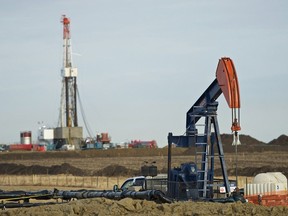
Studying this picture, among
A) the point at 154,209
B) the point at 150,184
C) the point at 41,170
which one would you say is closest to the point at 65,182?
the point at 41,170

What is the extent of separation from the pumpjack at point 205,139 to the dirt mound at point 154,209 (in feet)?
12.2

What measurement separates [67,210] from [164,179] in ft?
23.7

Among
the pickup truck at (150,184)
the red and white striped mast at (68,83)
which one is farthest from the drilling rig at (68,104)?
the pickup truck at (150,184)

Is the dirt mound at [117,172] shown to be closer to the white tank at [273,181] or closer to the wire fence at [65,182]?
the wire fence at [65,182]

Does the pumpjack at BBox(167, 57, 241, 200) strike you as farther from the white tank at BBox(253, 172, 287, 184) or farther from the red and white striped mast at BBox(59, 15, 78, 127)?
the red and white striped mast at BBox(59, 15, 78, 127)

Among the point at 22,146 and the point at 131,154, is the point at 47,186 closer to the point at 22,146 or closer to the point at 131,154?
the point at 131,154

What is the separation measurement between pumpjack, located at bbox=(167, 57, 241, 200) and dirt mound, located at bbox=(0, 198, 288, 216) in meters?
3.73

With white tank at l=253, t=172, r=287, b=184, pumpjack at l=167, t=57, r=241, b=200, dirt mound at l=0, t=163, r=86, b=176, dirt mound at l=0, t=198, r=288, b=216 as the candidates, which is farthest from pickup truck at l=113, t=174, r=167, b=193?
dirt mound at l=0, t=163, r=86, b=176

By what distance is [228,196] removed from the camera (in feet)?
87.1

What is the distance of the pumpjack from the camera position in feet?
87.0

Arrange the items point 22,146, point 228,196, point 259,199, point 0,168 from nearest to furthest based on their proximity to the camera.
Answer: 1. point 259,199
2. point 228,196
3. point 0,168
4. point 22,146

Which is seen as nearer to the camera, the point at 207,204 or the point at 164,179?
the point at 207,204

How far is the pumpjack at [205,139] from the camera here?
26.5m

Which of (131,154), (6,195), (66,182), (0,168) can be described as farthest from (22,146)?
(6,195)
